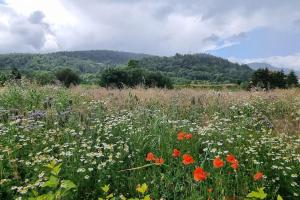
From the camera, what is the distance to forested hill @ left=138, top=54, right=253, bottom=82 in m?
134

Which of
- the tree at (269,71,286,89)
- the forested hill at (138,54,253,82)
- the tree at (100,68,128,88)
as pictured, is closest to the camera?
the tree at (269,71,286,89)

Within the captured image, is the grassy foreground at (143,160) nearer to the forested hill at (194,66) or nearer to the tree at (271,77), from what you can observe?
the tree at (271,77)

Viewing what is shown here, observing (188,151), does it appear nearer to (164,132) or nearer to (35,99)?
(164,132)

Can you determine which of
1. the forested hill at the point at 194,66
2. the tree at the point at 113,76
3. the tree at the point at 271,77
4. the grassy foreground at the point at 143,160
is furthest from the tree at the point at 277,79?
the forested hill at the point at 194,66

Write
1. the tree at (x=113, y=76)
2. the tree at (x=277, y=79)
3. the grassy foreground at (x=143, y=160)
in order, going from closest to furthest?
the grassy foreground at (x=143, y=160)
the tree at (x=277, y=79)
the tree at (x=113, y=76)

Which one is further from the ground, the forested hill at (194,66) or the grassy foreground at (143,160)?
the forested hill at (194,66)

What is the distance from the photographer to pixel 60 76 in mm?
61312

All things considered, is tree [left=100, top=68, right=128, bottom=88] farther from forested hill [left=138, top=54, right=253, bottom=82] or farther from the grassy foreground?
forested hill [left=138, top=54, right=253, bottom=82]

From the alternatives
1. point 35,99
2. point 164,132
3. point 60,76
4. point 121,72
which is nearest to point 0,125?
point 164,132

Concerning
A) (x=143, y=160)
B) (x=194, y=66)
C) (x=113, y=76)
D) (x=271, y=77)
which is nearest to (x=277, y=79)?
(x=271, y=77)

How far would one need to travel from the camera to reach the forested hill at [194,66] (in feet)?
438

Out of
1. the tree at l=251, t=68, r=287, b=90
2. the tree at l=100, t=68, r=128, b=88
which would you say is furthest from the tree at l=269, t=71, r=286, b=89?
the tree at l=100, t=68, r=128, b=88

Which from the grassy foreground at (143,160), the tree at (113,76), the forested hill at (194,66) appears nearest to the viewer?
the grassy foreground at (143,160)

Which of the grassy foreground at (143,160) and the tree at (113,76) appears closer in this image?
the grassy foreground at (143,160)
